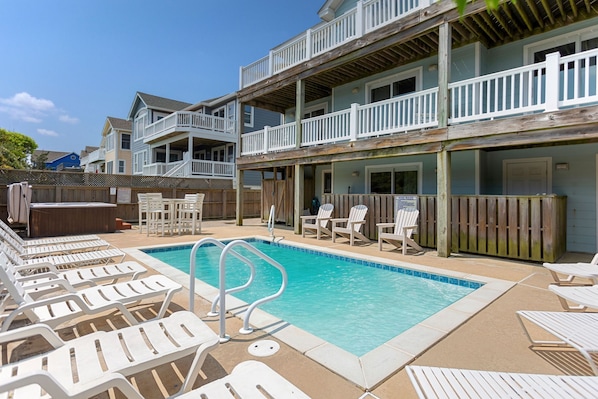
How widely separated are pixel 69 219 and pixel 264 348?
34.3ft

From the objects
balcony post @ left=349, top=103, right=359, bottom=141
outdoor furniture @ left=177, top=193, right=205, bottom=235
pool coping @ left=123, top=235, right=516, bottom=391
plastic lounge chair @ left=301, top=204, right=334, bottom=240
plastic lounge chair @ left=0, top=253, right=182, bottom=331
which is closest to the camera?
pool coping @ left=123, top=235, right=516, bottom=391

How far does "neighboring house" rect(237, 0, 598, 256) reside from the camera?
21.3ft

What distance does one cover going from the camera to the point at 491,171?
9438mm

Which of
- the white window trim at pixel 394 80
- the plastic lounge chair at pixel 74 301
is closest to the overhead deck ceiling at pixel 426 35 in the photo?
the white window trim at pixel 394 80

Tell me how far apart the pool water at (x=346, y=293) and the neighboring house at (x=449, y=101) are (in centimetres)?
218

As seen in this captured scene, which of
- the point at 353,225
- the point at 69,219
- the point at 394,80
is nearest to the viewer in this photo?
the point at 353,225

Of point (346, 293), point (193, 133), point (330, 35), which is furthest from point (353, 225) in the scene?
point (193, 133)

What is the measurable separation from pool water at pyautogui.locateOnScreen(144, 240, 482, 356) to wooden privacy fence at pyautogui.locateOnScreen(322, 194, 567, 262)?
2.55 m

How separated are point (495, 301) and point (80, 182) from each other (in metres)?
14.7

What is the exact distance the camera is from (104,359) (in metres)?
1.97

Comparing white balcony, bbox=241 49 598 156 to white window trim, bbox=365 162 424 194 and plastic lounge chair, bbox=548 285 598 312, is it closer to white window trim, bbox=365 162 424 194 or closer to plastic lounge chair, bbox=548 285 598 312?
white window trim, bbox=365 162 424 194

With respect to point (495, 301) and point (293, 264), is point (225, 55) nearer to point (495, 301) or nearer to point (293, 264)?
point (293, 264)

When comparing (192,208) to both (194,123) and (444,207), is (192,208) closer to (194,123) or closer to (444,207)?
(444,207)

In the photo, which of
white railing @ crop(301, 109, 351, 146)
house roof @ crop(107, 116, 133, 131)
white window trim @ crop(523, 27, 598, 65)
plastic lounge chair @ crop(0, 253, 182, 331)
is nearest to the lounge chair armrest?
plastic lounge chair @ crop(0, 253, 182, 331)
